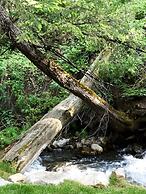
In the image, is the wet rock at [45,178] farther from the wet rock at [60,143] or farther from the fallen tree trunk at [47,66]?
the wet rock at [60,143]

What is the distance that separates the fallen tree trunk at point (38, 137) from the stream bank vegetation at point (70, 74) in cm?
2

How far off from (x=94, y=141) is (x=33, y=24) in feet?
24.9

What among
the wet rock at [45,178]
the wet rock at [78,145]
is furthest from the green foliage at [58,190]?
the wet rock at [78,145]

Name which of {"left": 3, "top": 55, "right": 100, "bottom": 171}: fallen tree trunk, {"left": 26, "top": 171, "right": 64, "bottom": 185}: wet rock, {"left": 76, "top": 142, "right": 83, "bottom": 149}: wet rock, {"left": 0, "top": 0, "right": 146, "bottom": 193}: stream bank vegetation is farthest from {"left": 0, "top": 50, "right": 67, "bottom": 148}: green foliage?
{"left": 26, "top": 171, "right": 64, "bottom": 185}: wet rock

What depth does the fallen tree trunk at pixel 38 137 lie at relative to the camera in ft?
27.0

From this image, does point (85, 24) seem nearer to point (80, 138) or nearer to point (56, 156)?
point (56, 156)

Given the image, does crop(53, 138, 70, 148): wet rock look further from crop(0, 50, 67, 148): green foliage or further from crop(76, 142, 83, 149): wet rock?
crop(0, 50, 67, 148): green foliage

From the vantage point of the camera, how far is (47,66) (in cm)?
781

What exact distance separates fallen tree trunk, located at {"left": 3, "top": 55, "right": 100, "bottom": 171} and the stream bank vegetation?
2 centimetres

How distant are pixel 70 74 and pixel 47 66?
4.28m

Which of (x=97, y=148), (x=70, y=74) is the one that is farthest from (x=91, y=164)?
(x=70, y=74)

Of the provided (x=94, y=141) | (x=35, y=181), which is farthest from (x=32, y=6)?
(x=94, y=141)

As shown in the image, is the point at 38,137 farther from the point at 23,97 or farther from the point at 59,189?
the point at 23,97

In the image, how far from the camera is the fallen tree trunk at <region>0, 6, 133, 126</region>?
21.4 ft
